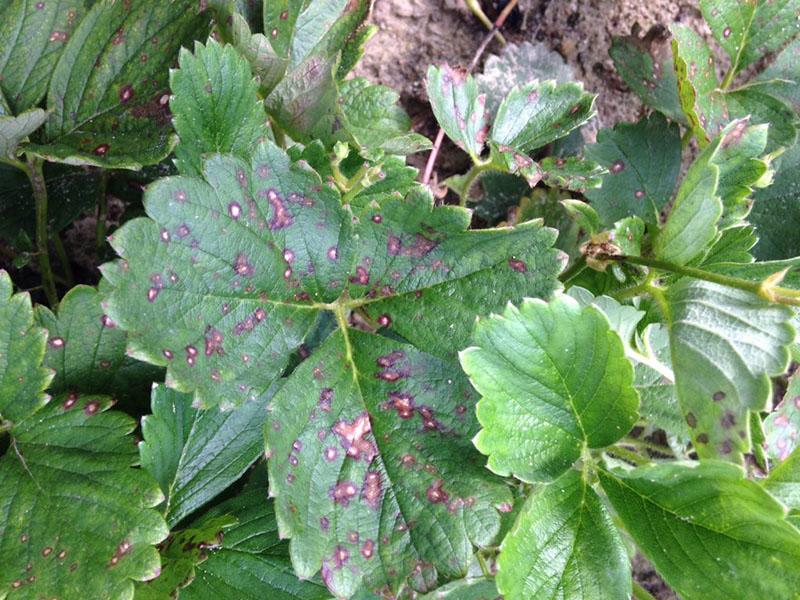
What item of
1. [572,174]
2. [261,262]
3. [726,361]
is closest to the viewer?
[726,361]

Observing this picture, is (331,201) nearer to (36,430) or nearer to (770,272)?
(36,430)

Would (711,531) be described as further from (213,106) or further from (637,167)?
(213,106)

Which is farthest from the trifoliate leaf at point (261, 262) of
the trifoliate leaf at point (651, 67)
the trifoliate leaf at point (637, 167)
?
the trifoliate leaf at point (651, 67)

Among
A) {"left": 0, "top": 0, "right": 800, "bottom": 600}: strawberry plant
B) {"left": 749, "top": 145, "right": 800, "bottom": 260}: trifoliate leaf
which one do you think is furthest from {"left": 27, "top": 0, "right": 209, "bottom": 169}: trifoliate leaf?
{"left": 749, "top": 145, "right": 800, "bottom": 260}: trifoliate leaf

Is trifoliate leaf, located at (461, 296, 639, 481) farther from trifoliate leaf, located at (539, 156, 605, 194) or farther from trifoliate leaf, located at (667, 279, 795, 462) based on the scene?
trifoliate leaf, located at (539, 156, 605, 194)

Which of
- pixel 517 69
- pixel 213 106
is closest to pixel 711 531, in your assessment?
pixel 213 106

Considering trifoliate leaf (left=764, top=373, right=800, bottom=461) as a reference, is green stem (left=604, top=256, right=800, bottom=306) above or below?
above

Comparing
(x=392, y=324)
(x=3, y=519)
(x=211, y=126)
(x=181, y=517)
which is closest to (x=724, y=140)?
(x=392, y=324)
